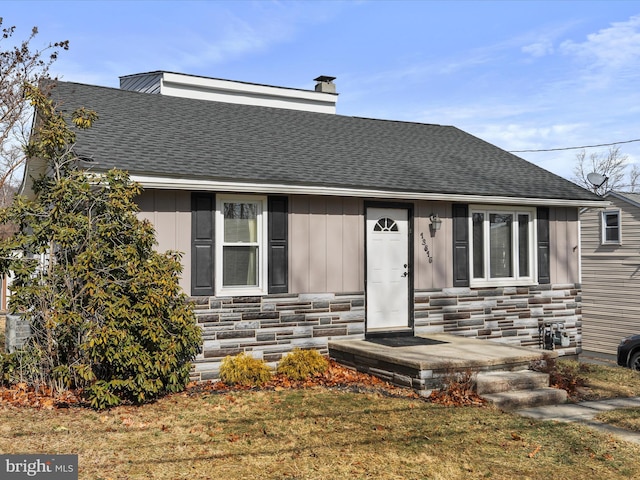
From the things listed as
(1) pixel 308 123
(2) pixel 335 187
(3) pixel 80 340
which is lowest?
(3) pixel 80 340

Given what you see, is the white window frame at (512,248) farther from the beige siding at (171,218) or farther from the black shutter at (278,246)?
the beige siding at (171,218)

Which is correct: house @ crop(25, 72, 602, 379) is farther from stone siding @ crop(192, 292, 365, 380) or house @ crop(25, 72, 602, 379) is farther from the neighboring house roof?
the neighboring house roof

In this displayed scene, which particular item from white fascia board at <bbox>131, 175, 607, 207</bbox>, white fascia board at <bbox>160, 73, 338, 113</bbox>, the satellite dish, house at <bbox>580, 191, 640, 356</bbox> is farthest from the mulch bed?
house at <bbox>580, 191, 640, 356</bbox>

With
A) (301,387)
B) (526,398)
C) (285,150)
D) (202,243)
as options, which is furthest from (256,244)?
(526,398)

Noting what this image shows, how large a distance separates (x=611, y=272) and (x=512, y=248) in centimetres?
948

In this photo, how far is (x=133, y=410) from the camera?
6801 mm

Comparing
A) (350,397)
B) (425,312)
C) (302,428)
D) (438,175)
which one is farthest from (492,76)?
(302,428)

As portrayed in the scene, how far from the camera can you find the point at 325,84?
15617 millimetres

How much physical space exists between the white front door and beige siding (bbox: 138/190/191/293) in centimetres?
310

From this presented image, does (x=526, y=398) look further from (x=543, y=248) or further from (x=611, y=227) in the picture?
(x=611, y=227)

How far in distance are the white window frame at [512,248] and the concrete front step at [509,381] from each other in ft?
9.58

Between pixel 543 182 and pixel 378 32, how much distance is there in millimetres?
5986

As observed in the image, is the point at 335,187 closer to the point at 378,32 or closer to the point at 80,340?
the point at 80,340

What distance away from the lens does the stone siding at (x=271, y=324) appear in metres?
8.53
